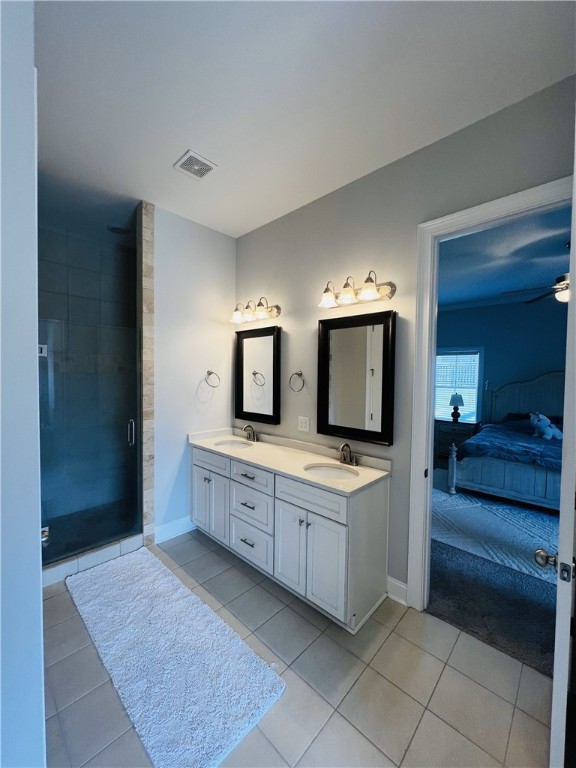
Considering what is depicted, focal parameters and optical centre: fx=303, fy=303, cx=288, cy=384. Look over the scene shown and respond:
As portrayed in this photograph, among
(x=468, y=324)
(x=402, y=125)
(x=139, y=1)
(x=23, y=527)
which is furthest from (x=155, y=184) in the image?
(x=468, y=324)

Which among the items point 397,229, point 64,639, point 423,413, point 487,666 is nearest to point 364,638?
point 487,666

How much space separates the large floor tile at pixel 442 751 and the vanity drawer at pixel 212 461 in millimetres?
1651

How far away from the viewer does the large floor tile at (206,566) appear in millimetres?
2133

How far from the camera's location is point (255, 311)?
274cm

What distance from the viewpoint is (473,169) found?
1.62m

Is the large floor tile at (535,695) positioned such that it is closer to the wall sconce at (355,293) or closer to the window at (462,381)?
the wall sconce at (355,293)

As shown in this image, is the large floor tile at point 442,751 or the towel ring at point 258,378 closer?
the large floor tile at point 442,751

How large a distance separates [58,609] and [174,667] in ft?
2.94

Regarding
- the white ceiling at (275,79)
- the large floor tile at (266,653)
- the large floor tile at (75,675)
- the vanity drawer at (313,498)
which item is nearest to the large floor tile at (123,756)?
the large floor tile at (75,675)

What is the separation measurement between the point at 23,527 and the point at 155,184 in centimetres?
243

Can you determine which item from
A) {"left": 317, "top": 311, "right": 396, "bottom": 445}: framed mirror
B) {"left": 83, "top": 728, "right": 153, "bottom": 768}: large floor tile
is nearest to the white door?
{"left": 317, "top": 311, "right": 396, "bottom": 445}: framed mirror

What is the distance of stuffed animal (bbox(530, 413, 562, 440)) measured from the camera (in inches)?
147

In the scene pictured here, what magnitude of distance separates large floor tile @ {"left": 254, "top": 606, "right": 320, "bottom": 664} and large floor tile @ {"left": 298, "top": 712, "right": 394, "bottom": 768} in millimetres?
342

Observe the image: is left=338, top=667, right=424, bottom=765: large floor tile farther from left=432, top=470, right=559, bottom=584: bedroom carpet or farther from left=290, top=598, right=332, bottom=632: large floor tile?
left=432, top=470, right=559, bottom=584: bedroom carpet
